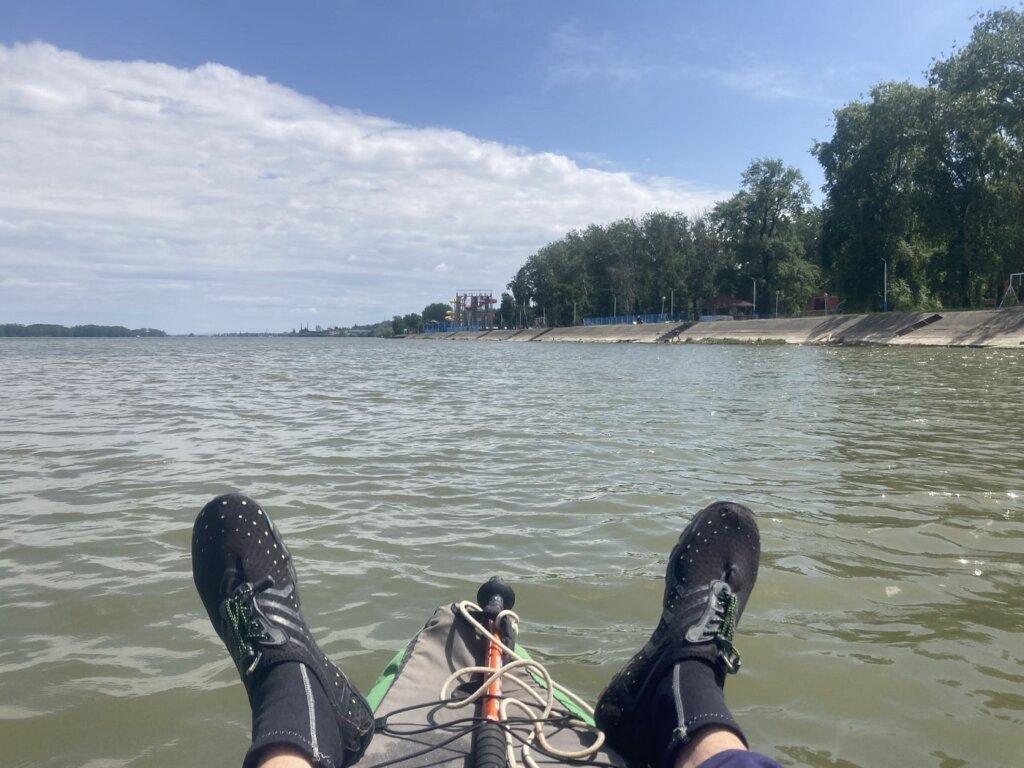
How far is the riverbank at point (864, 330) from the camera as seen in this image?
24609 mm

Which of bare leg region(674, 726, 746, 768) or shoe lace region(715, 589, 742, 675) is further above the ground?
shoe lace region(715, 589, 742, 675)

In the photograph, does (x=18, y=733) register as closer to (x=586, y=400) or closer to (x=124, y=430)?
(x=124, y=430)

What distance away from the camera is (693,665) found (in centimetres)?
191

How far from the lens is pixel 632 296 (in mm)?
71000

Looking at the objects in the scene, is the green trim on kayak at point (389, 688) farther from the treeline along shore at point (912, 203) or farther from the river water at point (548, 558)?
the treeline along shore at point (912, 203)

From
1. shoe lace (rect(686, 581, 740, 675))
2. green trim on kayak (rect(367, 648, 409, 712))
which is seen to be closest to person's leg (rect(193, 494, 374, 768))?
green trim on kayak (rect(367, 648, 409, 712))

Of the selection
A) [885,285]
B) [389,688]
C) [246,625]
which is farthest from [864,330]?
[246,625]

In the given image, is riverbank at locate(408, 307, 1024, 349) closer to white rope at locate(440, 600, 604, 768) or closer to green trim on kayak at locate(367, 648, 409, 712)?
white rope at locate(440, 600, 604, 768)

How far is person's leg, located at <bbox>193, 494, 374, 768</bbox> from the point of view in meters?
1.57

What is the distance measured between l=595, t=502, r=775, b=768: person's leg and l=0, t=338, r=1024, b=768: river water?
331mm

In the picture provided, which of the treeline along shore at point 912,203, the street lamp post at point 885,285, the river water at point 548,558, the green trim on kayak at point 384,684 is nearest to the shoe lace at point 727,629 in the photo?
the river water at point 548,558

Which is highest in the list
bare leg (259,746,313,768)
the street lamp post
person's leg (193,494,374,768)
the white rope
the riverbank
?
the street lamp post

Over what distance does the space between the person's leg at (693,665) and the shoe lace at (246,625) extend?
95 centimetres

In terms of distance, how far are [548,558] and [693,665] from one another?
1.66 metres
